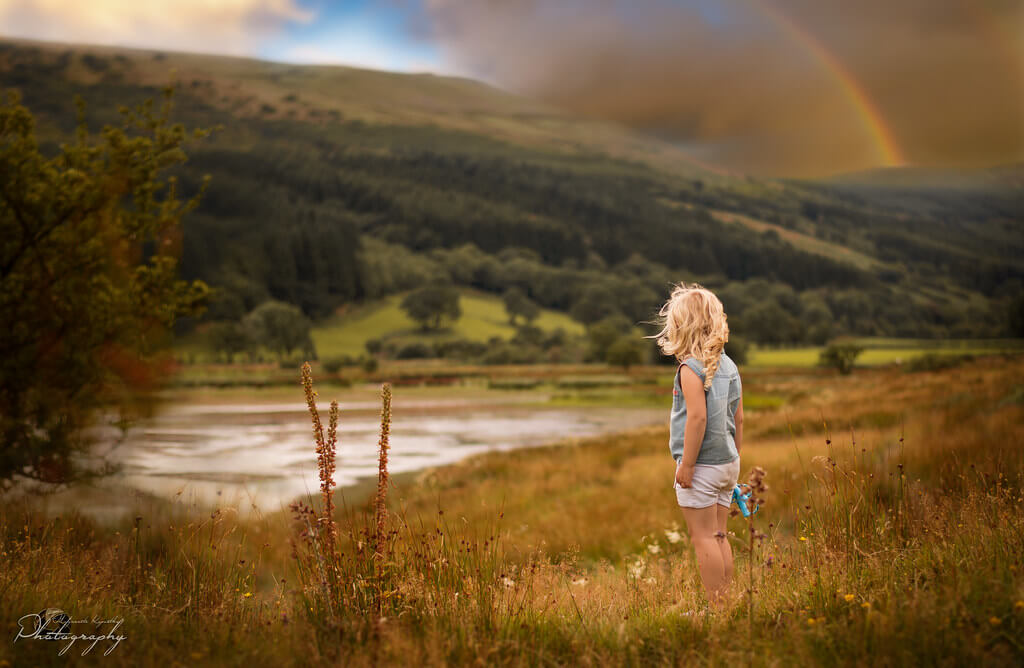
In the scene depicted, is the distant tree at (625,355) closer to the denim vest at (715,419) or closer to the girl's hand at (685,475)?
the denim vest at (715,419)

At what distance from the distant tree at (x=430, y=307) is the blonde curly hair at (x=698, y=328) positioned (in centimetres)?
14923

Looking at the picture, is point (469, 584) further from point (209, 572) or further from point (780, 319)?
point (780, 319)

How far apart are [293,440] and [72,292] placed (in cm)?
2290

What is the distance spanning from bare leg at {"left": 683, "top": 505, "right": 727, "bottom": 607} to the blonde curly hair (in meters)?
0.91

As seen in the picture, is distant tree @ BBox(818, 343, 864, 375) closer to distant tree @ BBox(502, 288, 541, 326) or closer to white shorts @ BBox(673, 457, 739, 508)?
white shorts @ BBox(673, 457, 739, 508)

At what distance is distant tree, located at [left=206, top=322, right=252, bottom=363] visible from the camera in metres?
106

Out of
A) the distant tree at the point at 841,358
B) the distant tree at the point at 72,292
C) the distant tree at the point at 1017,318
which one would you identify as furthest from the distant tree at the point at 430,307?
the distant tree at the point at 72,292

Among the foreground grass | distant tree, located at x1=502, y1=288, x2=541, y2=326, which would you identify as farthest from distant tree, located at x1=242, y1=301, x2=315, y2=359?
the foreground grass

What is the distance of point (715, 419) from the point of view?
4965 millimetres

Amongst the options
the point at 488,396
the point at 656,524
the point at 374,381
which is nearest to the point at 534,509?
the point at 656,524

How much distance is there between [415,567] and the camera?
181 inches

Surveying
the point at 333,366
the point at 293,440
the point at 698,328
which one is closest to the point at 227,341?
the point at 333,366

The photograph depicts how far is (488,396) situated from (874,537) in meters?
63.0

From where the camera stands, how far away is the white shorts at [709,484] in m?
4.91
